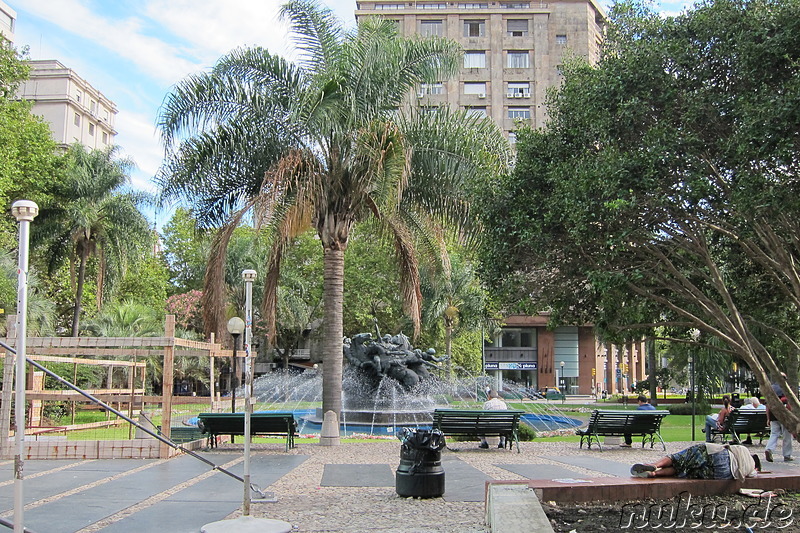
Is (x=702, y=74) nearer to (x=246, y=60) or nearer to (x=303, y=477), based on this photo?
(x=303, y=477)

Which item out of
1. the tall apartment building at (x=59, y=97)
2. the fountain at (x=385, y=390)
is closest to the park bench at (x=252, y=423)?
the fountain at (x=385, y=390)

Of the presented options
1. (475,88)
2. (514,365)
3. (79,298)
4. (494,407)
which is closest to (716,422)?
(494,407)

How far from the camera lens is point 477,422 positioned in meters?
14.2

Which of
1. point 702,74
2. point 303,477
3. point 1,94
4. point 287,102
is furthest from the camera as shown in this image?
point 1,94

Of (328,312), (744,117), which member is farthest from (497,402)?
(744,117)

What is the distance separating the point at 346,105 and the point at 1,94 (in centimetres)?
2047

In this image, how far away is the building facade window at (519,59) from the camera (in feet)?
217

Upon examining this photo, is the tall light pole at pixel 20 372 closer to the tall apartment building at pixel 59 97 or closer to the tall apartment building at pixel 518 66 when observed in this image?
the tall apartment building at pixel 518 66

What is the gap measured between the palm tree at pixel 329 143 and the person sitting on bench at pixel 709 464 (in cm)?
765

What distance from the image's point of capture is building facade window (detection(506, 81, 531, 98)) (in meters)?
66.0

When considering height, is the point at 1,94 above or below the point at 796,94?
above

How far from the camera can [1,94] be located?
29172 millimetres

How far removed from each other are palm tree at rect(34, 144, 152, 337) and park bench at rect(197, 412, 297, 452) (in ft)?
56.6

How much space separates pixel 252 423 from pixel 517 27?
2332 inches
